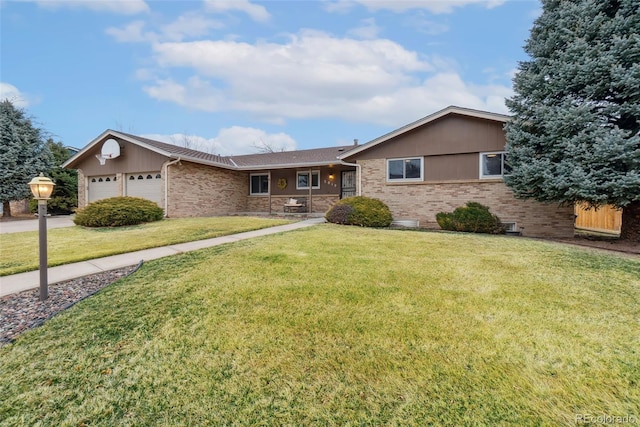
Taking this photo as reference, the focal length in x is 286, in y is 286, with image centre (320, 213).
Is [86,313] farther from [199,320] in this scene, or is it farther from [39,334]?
[199,320]

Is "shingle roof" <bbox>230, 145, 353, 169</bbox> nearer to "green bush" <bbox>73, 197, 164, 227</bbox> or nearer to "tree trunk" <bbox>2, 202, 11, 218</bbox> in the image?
"green bush" <bbox>73, 197, 164, 227</bbox>

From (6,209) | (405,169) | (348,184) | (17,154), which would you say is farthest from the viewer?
(348,184)

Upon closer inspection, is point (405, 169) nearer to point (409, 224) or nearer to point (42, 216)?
point (409, 224)

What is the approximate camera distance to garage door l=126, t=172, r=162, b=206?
554 inches

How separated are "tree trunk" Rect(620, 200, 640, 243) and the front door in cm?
1024

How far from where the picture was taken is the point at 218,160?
16.9m

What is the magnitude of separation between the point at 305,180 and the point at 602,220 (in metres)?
14.3

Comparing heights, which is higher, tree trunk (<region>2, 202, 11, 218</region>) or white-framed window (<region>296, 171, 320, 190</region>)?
white-framed window (<region>296, 171, 320, 190</region>)

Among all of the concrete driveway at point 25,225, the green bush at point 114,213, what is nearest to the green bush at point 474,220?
the green bush at point 114,213

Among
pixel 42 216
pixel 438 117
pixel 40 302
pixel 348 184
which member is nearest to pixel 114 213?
pixel 42 216

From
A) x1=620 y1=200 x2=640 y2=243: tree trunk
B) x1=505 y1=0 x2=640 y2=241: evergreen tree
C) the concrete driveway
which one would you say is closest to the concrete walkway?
the concrete driveway

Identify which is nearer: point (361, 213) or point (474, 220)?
point (474, 220)

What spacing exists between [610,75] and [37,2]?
54.9 ft

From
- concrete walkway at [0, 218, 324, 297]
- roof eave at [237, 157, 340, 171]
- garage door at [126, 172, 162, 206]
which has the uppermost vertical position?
roof eave at [237, 157, 340, 171]
